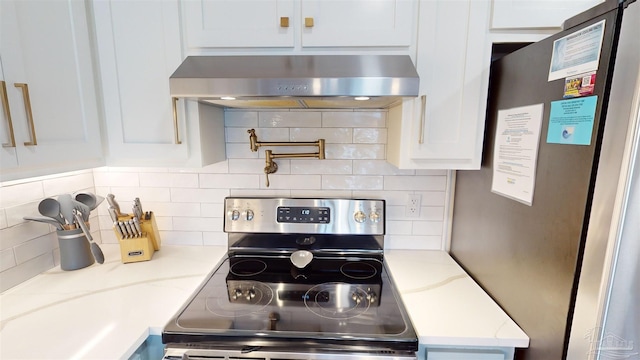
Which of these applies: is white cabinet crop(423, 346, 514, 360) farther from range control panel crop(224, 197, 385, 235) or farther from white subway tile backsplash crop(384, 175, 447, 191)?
white subway tile backsplash crop(384, 175, 447, 191)

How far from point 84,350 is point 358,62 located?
1.20m

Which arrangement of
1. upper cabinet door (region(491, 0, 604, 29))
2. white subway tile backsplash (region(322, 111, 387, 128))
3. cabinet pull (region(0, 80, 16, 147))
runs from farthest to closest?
white subway tile backsplash (region(322, 111, 387, 128)) < upper cabinet door (region(491, 0, 604, 29)) < cabinet pull (region(0, 80, 16, 147))

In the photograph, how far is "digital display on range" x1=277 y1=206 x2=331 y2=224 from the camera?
58.2 inches

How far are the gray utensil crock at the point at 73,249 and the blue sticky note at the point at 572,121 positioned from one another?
5.86 ft

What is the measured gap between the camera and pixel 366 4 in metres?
1.06

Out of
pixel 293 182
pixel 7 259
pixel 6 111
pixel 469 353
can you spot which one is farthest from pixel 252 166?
pixel 469 353

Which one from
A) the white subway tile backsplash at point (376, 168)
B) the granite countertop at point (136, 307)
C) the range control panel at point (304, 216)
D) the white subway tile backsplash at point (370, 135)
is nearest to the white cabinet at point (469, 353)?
the granite countertop at point (136, 307)

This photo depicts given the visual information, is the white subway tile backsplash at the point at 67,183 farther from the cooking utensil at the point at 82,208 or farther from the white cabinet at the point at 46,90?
the white cabinet at the point at 46,90

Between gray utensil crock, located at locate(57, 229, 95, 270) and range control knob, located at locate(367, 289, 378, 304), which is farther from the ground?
gray utensil crock, located at locate(57, 229, 95, 270)

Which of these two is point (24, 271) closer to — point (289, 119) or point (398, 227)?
point (289, 119)

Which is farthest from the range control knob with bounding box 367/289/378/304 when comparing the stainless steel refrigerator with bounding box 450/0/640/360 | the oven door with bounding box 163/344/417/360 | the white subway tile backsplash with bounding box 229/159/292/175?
the white subway tile backsplash with bounding box 229/159/292/175

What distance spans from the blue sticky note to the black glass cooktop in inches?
27.4

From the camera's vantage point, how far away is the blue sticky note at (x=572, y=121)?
684 mm

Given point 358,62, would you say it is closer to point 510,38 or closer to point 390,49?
point 390,49
